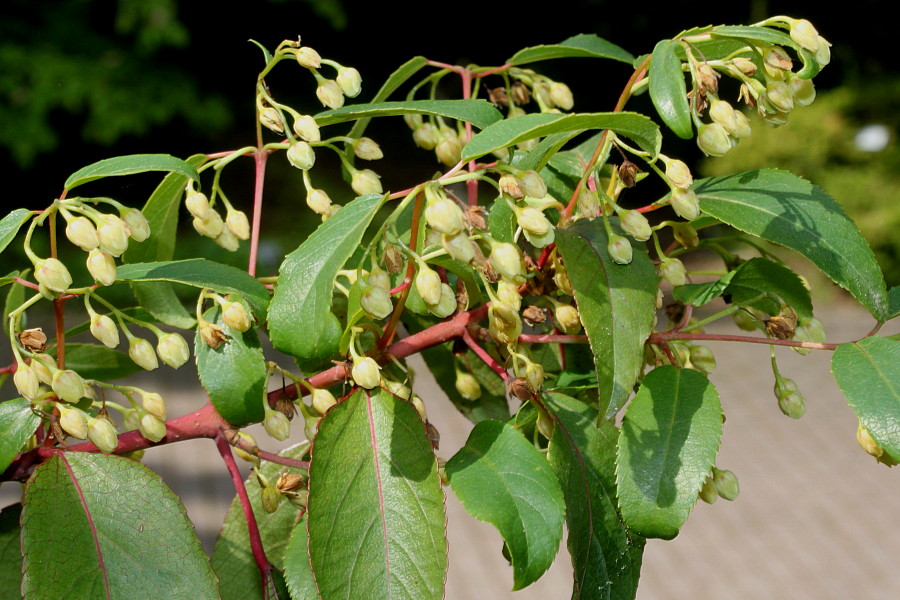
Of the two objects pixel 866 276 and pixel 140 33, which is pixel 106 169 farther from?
pixel 140 33

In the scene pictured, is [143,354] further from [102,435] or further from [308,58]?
[308,58]

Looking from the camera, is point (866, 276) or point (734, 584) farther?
point (734, 584)

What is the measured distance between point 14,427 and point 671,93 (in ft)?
1.66

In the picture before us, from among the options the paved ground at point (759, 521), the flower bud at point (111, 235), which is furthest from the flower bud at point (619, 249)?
the paved ground at point (759, 521)

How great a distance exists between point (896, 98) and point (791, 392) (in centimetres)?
635

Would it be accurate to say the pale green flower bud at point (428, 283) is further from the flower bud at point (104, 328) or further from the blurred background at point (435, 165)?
the blurred background at point (435, 165)

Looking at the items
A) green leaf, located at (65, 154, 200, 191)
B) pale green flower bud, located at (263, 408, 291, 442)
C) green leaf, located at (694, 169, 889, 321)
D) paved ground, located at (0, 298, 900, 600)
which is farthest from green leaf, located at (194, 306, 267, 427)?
paved ground, located at (0, 298, 900, 600)

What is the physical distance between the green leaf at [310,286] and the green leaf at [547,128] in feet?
0.27

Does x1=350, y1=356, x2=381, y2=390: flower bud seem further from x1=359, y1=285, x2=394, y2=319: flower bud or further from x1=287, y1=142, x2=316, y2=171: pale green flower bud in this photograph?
x1=287, y1=142, x2=316, y2=171: pale green flower bud

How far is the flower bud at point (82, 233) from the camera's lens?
0.61m

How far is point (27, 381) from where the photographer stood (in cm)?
64

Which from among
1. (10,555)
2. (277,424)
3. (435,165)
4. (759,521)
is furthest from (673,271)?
(435,165)

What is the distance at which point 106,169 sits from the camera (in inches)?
24.5

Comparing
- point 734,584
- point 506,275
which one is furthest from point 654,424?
point 734,584
